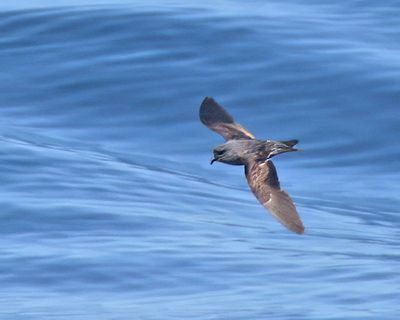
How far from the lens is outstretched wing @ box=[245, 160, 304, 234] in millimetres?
10422

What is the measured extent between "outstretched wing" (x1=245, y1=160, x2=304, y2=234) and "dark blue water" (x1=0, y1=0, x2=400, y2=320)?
3764 millimetres

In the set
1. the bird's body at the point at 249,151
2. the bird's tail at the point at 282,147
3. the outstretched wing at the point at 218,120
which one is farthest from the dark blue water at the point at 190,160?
the bird's tail at the point at 282,147

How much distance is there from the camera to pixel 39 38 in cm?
2705

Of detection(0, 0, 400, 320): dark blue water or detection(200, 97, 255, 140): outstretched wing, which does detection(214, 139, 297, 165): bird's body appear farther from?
detection(0, 0, 400, 320): dark blue water

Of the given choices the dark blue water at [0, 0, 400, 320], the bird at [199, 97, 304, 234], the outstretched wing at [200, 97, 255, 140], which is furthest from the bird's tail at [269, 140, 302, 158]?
the dark blue water at [0, 0, 400, 320]

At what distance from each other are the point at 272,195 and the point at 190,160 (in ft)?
36.6

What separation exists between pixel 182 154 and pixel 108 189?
1553 mm

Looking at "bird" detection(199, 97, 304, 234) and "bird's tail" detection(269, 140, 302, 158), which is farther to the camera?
"bird's tail" detection(269, 140, 302, 158)

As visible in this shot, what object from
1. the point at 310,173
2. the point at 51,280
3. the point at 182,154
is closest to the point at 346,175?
the point at 310,173

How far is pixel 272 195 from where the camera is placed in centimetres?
1119

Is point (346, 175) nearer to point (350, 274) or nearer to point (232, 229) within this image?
point (232, 229)

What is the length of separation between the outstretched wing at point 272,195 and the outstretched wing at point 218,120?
1.89 metres

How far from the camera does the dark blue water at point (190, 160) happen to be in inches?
658

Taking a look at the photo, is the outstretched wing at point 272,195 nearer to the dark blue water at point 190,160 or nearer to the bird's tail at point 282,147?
the bird's tail at point 282,147
